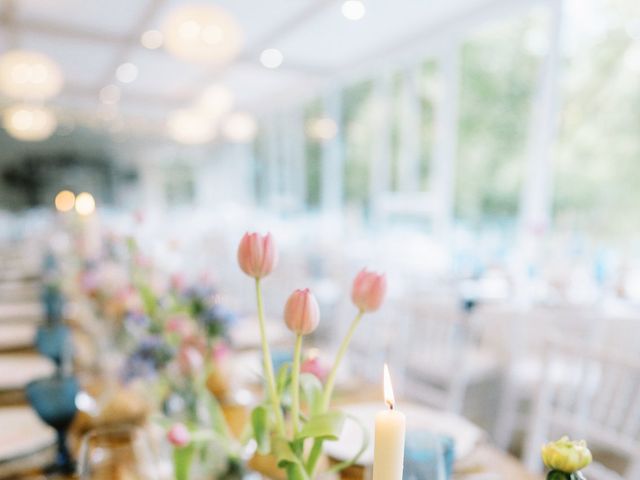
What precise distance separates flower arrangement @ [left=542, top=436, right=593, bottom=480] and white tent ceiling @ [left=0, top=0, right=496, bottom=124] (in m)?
4.49

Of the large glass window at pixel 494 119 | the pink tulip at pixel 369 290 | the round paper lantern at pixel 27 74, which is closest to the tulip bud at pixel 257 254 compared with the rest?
the pink tulip at pixel 369 290

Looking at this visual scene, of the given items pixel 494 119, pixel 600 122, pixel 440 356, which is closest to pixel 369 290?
pixel 440 356

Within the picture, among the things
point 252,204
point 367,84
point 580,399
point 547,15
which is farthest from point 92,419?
point 252,204

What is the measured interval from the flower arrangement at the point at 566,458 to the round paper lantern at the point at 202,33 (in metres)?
2.91

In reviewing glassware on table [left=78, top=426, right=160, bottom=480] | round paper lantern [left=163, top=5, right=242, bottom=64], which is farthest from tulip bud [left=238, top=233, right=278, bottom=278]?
round paper lantern [left=163, top=5, right=242, bottom=64]

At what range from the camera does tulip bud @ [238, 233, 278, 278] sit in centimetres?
60

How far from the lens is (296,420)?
0.62 metres

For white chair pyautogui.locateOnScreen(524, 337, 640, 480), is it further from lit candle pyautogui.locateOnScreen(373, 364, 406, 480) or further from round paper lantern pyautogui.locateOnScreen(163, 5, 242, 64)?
round paper lantern pyautogui.locateOnScreen(163, 5, 242, 64)

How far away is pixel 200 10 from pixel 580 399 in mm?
2624

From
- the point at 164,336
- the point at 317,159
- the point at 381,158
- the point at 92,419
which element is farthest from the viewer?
the point at 317,159

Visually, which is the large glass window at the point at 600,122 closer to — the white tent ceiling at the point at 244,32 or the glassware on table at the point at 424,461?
the white tent ceiling at the point at 244,32

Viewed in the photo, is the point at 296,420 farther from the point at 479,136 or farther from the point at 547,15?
the point at 479,136

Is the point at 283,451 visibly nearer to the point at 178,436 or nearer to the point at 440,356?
the point at 178,436

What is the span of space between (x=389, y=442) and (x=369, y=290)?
0.20 m
